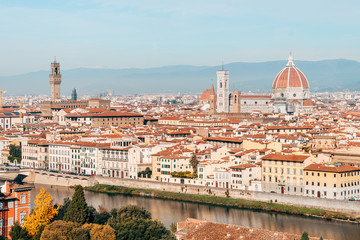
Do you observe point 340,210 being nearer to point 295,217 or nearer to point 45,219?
point 295,217

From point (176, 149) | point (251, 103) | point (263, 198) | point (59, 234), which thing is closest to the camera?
point (59, 234)

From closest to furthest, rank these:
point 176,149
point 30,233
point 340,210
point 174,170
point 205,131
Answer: point 30,233, point 340,210, point 174,170, point 176,149, point 205,131

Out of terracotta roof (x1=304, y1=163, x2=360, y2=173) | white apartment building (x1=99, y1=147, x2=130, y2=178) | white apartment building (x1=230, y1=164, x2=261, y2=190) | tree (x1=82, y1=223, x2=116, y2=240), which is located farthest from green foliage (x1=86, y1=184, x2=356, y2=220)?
tree (x1=82, y1=223, x2=116, y2=240)

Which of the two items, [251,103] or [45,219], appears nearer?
[45,219]

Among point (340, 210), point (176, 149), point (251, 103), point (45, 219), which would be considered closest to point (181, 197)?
point (176, 149)

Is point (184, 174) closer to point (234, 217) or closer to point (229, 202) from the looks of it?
point (229, 202)

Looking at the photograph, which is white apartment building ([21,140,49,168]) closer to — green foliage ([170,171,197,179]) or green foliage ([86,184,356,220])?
green foliage ([86,184,356,220])
